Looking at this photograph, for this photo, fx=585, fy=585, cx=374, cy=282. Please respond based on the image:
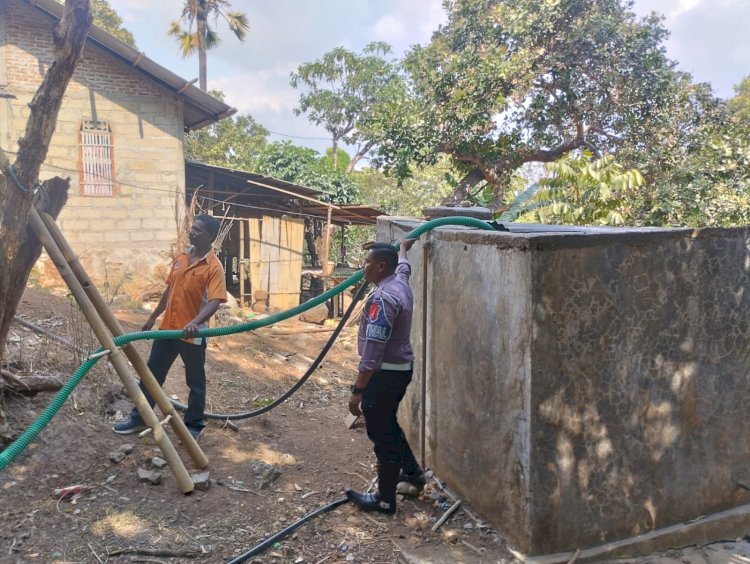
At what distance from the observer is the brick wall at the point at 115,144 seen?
35.7ft

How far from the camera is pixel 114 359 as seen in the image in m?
3.51

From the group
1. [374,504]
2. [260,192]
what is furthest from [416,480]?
[260,192]

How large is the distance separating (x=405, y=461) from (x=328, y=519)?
608 mm

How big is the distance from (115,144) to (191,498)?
9726 millimetres

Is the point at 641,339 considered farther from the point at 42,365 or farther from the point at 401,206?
the point at 401,206

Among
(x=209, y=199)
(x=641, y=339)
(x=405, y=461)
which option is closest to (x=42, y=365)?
(x=405, y=461)

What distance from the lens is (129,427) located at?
14.0 ft

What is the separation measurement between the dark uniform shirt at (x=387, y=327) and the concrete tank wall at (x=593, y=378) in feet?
1.24

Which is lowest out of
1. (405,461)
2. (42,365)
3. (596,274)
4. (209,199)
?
(405,461)

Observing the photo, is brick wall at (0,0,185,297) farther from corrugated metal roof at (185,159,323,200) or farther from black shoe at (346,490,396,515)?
black shoe at (346,490,396,515)

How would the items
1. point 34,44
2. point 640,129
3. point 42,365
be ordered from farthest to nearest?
point 640,129 < point 34,44 < point 42,365

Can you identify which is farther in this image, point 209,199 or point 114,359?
point 209,199

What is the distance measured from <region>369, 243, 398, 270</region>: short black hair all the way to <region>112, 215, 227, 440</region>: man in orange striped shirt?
1.21 meters

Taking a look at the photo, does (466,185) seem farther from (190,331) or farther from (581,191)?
(190,331)
